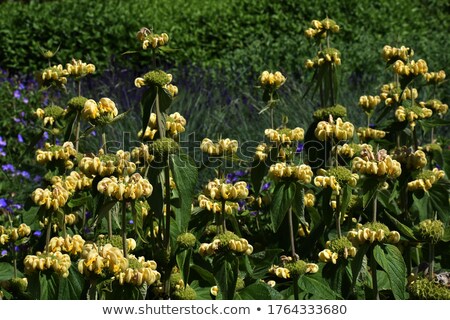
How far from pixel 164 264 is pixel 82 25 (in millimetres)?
6553

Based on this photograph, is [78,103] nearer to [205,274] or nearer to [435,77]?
[205,274]

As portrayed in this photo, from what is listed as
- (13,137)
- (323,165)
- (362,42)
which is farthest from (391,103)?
(362,42)

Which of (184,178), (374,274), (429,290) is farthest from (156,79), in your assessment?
(429,290)

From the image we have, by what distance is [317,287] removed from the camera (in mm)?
2449

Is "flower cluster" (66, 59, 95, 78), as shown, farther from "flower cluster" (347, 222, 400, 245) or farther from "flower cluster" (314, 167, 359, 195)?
"flower cluster" (347, 222, 400, 245)

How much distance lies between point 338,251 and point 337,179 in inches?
9.4

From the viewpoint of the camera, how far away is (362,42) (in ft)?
27.9

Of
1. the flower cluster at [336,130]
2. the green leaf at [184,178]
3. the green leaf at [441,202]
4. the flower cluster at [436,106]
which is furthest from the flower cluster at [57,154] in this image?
the flower cluster at [436,106]

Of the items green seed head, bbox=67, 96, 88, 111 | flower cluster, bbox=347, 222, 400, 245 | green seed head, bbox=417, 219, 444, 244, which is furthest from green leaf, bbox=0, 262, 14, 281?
green seed head, bbox=417, 219, 444, 244

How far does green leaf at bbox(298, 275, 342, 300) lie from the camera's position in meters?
2.41

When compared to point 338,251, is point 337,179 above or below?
above

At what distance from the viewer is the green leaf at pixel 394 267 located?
7.41 ft

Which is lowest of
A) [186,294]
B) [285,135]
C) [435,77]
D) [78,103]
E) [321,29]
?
[186,294]

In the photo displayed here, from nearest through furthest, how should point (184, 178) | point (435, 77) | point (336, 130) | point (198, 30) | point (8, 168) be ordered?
1. point (184, 178)
2. point (336, 130)
3. point (435, 77)
4. point (8, 168)
5. point (198, 30)
